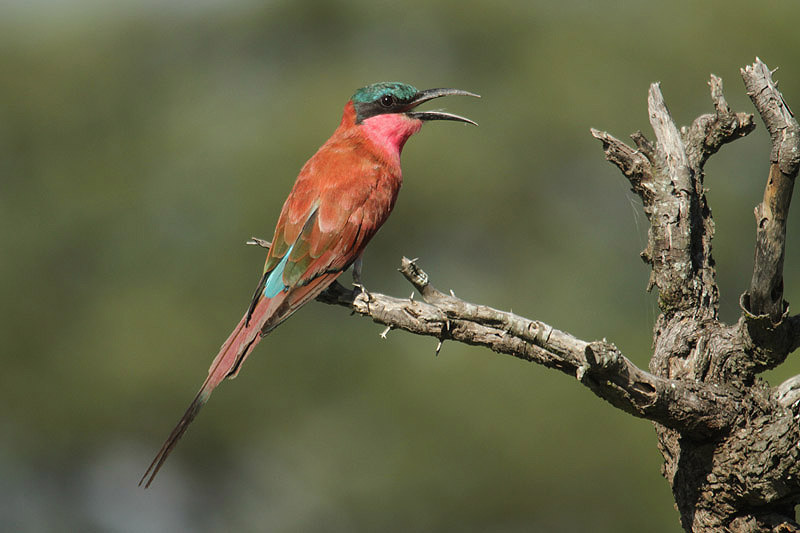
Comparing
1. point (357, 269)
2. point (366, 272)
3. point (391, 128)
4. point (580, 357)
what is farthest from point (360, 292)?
point (366, 272)

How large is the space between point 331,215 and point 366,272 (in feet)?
29.6

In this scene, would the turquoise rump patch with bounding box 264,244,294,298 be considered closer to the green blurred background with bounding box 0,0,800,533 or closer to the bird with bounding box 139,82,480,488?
the bird with bounding box 139,82,480,488

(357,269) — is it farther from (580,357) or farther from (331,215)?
(580,357)

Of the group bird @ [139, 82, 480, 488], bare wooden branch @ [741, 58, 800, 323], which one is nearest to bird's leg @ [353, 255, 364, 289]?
bird @ [139, 82, 480, 488]

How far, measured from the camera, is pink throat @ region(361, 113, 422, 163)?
4.01 meters

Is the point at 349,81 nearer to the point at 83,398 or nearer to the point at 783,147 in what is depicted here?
the point at 83,398

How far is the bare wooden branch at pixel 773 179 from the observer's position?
2.06 m

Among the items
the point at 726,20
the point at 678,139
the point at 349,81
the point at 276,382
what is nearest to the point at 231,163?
the point at 349,81

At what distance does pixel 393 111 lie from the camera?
4098 mm

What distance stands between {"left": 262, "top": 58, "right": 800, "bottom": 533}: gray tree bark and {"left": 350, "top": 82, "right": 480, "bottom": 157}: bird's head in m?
1.44

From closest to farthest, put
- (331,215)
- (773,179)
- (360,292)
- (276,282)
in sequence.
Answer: (773,179) → (360,292) → (276,282) → (331,215)

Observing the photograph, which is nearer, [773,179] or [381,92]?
[773,179]

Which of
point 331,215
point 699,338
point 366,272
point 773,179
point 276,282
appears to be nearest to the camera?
point 773,179

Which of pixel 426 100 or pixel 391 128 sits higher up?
pixel 426 100
